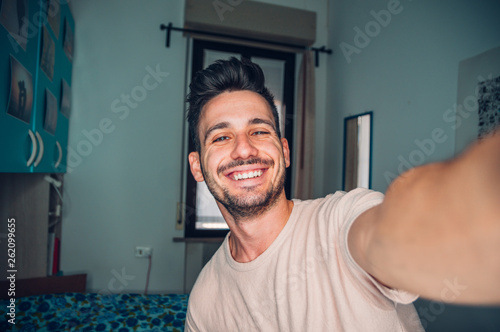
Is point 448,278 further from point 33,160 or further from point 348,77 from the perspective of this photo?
point 348,77

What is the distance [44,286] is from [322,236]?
193cm

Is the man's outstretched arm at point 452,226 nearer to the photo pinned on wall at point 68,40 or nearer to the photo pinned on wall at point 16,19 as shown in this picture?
the photo pinned on wall at point 16,19

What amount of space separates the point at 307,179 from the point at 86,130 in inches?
84.1

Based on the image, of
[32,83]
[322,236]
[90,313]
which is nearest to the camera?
[322,236]

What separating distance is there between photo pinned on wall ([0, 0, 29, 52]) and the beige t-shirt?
49.6 inches

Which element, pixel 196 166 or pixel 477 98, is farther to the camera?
pixel 477 98

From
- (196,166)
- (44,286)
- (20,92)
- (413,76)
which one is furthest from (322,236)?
(44,286)

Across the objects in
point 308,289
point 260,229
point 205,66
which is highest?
point 205,66

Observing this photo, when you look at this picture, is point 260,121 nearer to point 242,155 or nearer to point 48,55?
point 242,155

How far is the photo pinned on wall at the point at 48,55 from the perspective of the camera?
153 centimetres

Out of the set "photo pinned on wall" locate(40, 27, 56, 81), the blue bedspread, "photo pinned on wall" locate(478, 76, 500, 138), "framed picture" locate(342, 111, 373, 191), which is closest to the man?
the blue bedspread

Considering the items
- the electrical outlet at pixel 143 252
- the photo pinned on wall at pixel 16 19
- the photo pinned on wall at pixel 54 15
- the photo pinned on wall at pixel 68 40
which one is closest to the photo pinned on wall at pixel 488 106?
the photo pinned on wall at pixel 16 19

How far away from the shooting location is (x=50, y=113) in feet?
5.73

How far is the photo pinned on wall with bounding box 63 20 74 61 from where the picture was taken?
82.5 inches
